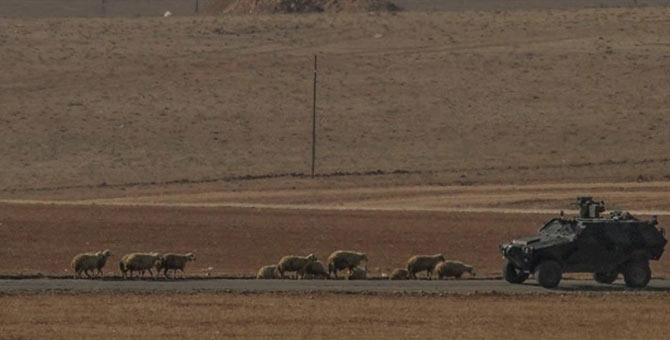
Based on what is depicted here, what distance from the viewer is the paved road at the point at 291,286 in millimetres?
40688

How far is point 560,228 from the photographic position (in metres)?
44.3

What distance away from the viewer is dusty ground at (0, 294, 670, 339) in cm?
3338

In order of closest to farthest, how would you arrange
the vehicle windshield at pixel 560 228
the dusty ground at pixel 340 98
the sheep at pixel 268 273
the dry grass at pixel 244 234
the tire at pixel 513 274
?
1. the vehicle windshield at pixel 560 228
2. the tire at pixel 513 274
3. the sheep at pixel 268 273
4. the dry grass at pixel 244 234
5. the dusty ground at pixel 340 98

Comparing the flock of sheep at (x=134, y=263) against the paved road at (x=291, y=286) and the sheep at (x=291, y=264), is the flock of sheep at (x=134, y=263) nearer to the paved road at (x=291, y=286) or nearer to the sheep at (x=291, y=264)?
the paved road at (x=291, y=286)

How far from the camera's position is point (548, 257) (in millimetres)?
43250

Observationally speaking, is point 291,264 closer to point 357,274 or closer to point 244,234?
point 357,274

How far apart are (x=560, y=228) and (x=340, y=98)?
54.5 metres

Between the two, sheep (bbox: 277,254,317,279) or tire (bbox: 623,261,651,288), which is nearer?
tire (bbox: 623,261,651,288)

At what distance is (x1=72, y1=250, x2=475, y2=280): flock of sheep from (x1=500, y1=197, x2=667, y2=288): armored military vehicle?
2.58 metres

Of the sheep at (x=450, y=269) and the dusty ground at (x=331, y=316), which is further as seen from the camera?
the sheep at (x=450, y=269)

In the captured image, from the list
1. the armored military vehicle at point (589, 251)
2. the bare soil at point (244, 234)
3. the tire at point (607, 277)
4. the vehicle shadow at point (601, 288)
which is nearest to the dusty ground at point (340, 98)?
the bare soil at point (244, 234)

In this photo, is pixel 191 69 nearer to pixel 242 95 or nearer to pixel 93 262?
pixel 242 95

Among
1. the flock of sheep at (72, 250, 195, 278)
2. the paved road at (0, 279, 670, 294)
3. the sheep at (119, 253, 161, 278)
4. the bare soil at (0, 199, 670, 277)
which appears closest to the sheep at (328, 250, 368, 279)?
the paved road at (0, 279, 670, 294)

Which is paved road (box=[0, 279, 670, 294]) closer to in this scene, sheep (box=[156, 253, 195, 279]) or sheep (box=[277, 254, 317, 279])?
sheep (box=[156, 253, 195, 279])
